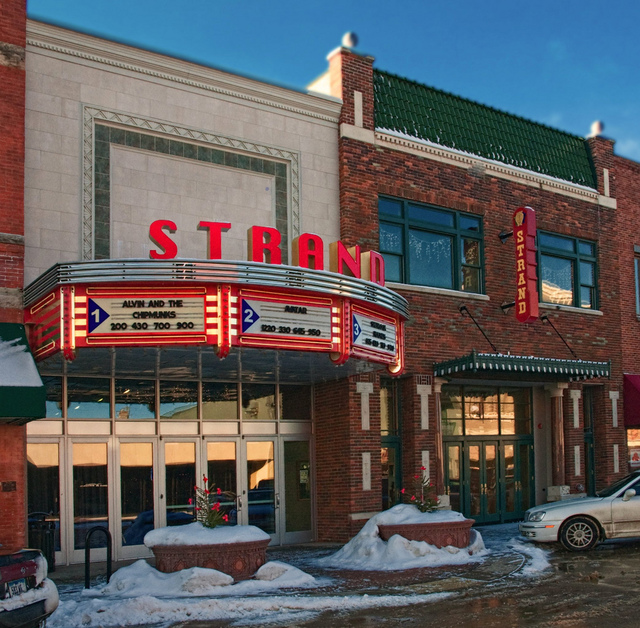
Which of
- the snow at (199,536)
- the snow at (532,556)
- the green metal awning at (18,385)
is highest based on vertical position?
the green metal awning at (18,385)

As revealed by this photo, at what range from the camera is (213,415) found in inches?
700

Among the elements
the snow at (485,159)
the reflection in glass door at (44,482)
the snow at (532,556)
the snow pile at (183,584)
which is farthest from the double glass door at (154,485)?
the snow at (485,159)

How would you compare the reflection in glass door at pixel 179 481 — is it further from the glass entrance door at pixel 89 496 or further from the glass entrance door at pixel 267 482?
the glass entrance door at pixel 89 496

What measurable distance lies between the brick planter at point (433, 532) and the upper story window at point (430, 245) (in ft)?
20.5

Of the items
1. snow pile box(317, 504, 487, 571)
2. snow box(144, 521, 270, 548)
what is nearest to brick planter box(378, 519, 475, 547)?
snow pile box(317, 504, 487, 571)

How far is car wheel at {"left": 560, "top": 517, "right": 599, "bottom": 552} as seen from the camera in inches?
640

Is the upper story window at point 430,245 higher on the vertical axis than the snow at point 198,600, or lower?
higher

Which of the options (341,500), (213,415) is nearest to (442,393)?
(341,500)

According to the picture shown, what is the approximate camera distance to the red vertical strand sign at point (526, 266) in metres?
20.3

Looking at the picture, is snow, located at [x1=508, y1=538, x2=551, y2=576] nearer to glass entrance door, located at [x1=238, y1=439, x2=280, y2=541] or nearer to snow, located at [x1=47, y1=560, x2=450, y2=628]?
snow, located at [x1=47, y1=560, x2=450, y2=628]

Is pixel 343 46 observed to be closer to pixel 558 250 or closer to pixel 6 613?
pixel 558 250

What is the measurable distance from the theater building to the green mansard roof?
0.07m

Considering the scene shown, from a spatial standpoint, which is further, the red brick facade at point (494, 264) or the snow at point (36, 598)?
the red brick facade at point (494, 264)

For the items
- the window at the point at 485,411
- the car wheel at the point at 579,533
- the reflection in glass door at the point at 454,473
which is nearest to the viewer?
the car wheel at the point at 579,533
